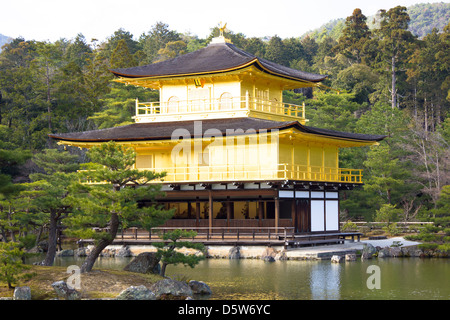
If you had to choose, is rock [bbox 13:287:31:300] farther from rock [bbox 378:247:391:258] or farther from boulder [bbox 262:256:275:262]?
rock [bbox 378:247:391:258]

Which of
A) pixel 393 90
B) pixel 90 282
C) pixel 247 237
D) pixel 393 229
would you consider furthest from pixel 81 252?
pixel 393 90

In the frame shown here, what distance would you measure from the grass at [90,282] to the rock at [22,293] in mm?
307

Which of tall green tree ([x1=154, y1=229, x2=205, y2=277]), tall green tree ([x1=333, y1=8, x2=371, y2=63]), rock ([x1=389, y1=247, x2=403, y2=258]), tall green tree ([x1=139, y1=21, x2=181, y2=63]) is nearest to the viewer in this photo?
tall green tree ([x1=154, y1=229, x2=205, y2=277])

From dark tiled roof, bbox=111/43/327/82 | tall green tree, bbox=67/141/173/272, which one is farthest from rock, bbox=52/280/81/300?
dark tiled roof, bbox=111/43/327/82

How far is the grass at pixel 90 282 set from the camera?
18734 mm

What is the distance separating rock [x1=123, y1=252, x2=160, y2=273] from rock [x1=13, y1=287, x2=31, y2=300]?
15.0 ft

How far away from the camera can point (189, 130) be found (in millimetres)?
34312

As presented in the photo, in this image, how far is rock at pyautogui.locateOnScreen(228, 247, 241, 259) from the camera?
31406 millimetres

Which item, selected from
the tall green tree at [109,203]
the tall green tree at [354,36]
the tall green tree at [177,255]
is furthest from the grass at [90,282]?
the tall green tree at [354,36]

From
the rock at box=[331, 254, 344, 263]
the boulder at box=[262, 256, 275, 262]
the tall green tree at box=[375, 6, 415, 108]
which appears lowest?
the boulder at box=[262, 256, 275, 262]

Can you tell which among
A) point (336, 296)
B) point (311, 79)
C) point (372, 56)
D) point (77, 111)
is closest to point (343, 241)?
point (311, 79)

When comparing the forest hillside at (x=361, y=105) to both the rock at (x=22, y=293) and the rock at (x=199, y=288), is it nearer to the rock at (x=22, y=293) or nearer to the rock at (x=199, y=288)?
the rock at (x=199, y=288)

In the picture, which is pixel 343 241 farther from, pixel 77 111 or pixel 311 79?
pixel 77 111

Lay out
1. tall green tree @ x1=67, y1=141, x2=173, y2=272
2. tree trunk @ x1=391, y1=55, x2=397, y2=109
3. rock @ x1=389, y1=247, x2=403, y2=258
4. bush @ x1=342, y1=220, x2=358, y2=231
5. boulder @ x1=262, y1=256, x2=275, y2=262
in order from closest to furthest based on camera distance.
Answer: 1. tall green tree @ x1=67, y1=141, x2=173, y2=272
2. boulder @ x1=262, y1=256, x2=275, y2=262
3. rock @ x1=389, y1=247, x2=403, y2=258
4. bush @ x1=342, y1=220, x2=358, y2=231
5. tree trunk @ x1=391, y1=55, x2=397, y2=109
